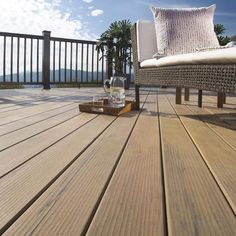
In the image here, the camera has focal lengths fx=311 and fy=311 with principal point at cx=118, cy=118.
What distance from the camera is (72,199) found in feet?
2.40

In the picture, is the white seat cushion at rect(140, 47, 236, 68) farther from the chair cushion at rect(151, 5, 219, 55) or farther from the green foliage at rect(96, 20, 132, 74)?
the green foliage at rect(96, 20, 132, 74)

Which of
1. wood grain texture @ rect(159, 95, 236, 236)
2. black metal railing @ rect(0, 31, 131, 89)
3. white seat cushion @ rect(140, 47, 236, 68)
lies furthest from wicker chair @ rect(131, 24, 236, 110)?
black metal railing @ rect(0, 31, 131, 89)

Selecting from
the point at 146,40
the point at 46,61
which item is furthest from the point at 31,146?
the point at 46,61

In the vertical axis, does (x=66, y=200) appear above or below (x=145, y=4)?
below

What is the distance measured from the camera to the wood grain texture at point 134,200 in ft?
1.97

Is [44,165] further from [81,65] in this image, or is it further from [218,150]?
[81,65]

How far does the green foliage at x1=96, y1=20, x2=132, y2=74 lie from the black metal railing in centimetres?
15

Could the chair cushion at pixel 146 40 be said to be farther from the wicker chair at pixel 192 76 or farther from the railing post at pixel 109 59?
the railing post at pixel 109 59

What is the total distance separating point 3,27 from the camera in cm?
557

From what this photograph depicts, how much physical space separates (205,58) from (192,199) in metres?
1.24

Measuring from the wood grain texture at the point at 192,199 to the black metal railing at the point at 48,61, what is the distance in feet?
15.8

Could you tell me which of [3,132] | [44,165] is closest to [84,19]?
[3,132]

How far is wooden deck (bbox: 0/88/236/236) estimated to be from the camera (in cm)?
62

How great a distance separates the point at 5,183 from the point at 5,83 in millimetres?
4982
